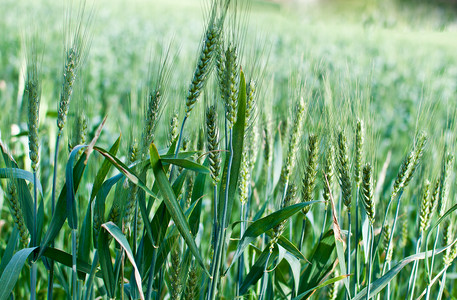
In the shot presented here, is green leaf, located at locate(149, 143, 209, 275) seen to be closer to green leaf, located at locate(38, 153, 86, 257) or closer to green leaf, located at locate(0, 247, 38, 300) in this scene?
green leaf, located at locate(38, 153, 86, 257)

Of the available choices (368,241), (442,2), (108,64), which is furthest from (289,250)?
(442,2)

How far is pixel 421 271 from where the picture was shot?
167cm

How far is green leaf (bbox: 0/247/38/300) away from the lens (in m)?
0.86

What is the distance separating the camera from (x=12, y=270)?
0.87m

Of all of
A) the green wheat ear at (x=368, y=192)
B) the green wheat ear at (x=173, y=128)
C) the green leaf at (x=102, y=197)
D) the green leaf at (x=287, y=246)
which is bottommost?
the green leaf at (x=287, y=246)

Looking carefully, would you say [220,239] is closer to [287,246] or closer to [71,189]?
[287,246]

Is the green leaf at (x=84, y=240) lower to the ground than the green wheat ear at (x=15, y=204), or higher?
lower

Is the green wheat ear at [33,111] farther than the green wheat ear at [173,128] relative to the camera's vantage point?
No

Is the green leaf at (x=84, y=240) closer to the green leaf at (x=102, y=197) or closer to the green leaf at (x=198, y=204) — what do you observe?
the green leaf at (x=102, y=197)

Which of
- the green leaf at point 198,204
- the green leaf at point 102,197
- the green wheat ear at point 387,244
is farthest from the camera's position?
the green wheat ear at point 387,244

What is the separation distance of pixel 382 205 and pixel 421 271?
17.0 inches

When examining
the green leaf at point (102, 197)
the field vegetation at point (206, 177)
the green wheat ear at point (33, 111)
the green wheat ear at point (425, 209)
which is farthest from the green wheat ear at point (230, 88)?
the green wheat ear at point (425, 209)

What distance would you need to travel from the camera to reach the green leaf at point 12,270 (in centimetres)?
86

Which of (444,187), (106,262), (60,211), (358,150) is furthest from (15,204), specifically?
(444,187)
